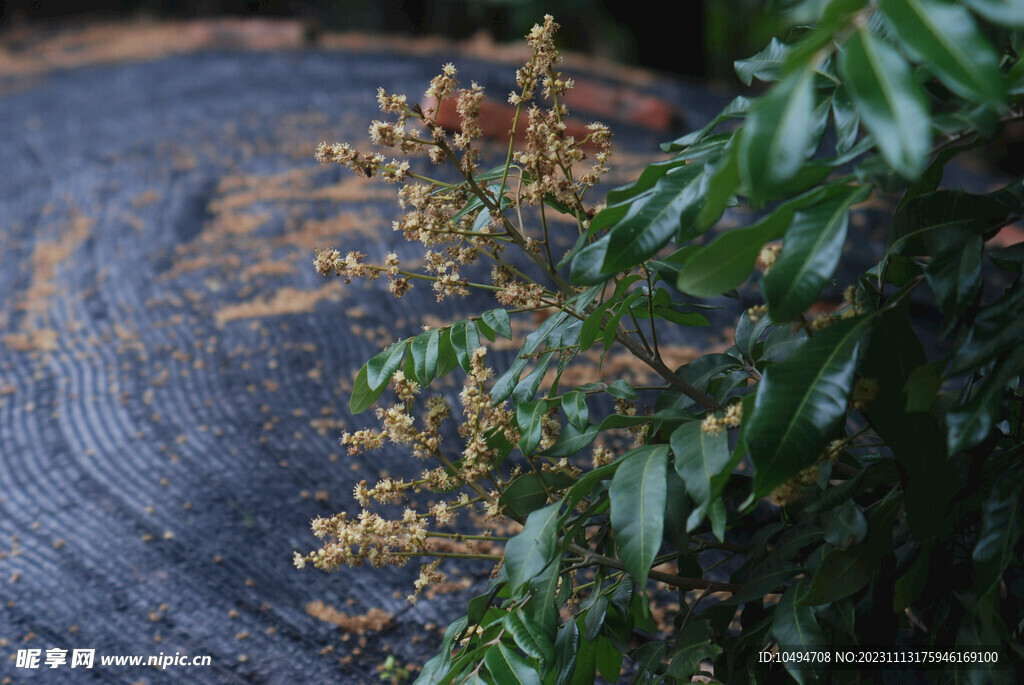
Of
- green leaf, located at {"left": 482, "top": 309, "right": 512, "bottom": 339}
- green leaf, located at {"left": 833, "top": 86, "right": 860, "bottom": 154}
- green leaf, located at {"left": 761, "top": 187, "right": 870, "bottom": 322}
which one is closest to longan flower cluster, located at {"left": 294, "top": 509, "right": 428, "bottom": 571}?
green leaf, located at {"left": 482, "top": 309, "right": 512, "bottom": 339}

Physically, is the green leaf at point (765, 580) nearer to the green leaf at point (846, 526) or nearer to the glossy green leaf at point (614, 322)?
the green leaf at point (846, 526)

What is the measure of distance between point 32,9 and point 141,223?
4.61m

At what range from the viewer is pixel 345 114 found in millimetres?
4141

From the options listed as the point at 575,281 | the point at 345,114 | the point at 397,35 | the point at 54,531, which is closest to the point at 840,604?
the point at 575,281

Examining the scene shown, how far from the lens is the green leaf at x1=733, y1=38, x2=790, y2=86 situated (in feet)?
2.86

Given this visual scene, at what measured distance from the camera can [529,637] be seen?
2.52 feet

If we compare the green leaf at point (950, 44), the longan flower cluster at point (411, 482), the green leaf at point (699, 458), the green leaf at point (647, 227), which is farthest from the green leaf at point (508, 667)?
the green leaf at point (950, 44)

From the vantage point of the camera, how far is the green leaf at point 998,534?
2.22 feet

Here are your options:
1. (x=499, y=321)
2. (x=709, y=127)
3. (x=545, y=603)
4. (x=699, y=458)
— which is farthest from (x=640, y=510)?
(x=709, y=127)

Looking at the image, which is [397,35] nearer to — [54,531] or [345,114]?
[345,114]

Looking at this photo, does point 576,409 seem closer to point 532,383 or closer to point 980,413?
point 532,383

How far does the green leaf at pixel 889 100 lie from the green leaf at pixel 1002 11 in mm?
64

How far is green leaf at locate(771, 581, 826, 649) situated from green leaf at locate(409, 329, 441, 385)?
1.42 ft

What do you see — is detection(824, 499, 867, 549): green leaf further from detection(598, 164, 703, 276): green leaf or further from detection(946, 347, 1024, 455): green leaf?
detection(598, 164, 703, 276): green leaf
